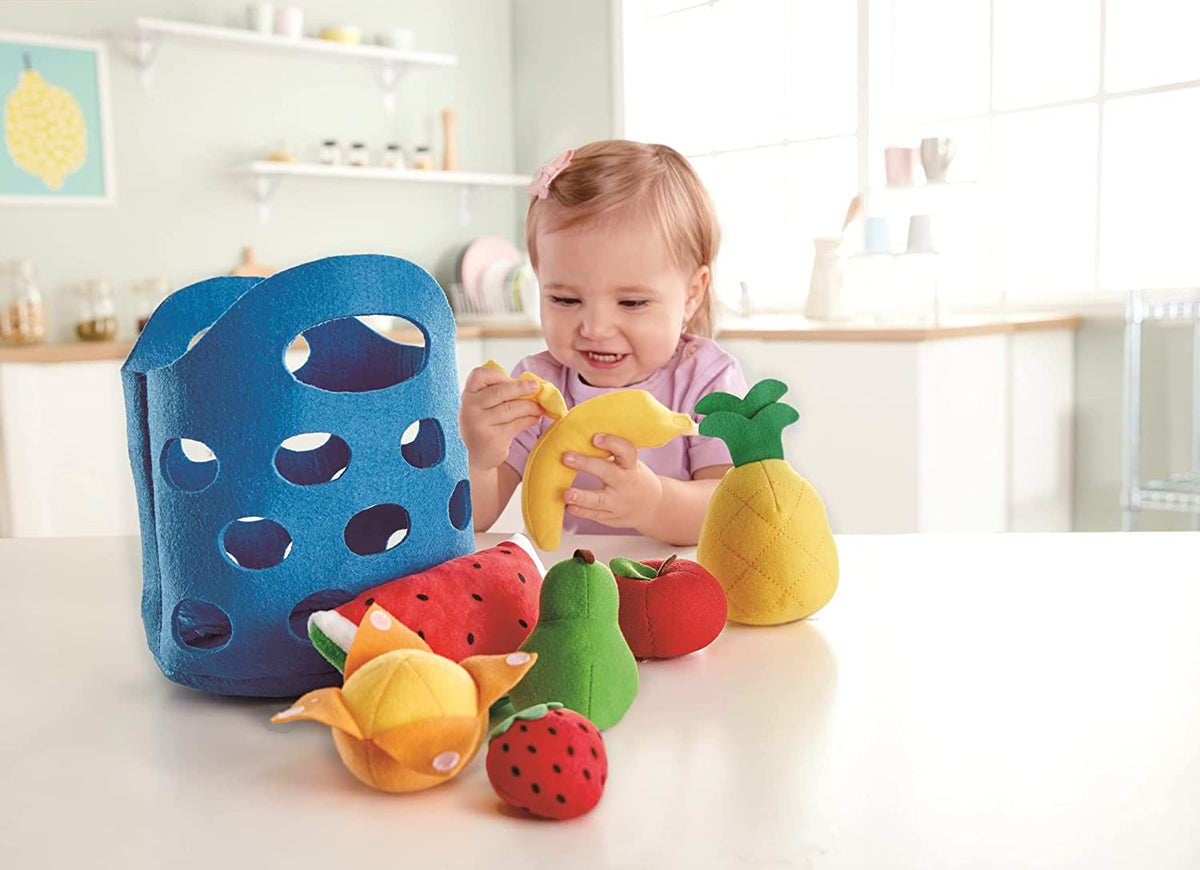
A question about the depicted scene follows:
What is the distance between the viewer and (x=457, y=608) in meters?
0.54

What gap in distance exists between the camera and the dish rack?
8.39 ft

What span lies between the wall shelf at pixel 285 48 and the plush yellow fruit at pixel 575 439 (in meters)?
3.00

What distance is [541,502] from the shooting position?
0.68 m

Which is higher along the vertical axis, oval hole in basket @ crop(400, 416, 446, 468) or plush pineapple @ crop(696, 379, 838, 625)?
oval hole in basket @ crop(400, 416, 446, 468)

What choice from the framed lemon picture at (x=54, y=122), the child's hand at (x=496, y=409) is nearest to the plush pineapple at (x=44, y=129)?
the framed lemon picture at (x=54, y=122)

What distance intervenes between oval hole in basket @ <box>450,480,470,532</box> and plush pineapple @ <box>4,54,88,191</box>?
10.0 feet

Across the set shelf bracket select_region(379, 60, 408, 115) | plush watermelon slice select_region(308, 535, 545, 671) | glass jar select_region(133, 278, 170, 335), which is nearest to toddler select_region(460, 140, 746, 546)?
plush watermelon slice select_region(308, 535, 545, 671)

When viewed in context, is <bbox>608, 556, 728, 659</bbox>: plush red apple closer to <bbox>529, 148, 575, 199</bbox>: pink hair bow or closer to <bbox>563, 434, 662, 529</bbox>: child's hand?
<bbox>563, 434, 662, 529</bbox>: child's hand

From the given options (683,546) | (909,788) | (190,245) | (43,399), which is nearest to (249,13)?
(190,245)

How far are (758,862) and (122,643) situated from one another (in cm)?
45

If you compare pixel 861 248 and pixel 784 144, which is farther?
pixel 784 144

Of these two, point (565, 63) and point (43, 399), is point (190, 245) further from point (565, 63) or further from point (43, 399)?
point (565, 63)

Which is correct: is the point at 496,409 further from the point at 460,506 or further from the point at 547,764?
the point at 547,764

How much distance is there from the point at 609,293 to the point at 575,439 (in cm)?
49
